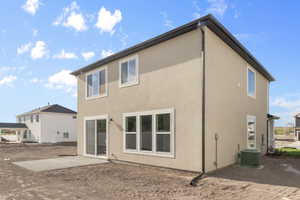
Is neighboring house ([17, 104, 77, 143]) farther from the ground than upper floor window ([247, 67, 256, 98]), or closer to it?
closer to it

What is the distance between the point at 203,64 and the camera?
758cm

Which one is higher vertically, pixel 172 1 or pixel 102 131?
pixel 172 1

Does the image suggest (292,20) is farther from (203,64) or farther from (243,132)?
(203,64)

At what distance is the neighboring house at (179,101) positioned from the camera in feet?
25.2

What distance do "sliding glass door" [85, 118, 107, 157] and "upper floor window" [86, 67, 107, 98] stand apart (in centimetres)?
158

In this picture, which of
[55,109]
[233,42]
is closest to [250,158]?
[233,42]

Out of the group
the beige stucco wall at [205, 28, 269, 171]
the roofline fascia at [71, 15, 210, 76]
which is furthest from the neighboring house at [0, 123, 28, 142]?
the beige stucco wall at [205, 28, 269, 171]

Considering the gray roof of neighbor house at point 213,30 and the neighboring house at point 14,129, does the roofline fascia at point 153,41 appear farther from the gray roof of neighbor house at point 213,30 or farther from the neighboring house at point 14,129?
the neighboring house at point 14,129

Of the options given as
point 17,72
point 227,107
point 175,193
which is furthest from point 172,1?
point 17,72

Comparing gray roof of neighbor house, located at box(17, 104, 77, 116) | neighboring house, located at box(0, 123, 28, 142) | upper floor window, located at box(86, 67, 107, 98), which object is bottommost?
neighboring house, located at box(0, 123, 28, 142)

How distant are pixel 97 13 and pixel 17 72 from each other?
45.0 ft

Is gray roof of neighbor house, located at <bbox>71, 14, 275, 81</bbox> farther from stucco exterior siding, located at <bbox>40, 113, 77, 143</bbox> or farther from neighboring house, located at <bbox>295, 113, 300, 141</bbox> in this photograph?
neighboring house, located at <bbox>295, 113, 300, 141</bbox>

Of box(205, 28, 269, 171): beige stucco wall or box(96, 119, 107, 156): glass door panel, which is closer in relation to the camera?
box(205, 28, 269, 171): beige stucco wall

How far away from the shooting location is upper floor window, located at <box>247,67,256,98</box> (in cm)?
1173
